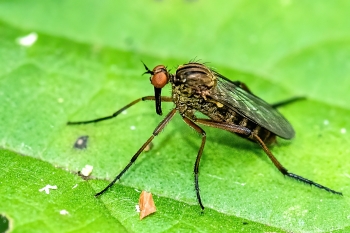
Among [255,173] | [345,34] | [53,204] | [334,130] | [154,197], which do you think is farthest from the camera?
[345,34]

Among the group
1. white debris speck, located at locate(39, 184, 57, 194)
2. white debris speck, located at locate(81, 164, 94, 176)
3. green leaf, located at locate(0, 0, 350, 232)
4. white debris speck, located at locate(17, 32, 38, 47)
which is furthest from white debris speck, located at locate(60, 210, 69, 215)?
white debris speck, located at locate(17, 32, 38, 47)

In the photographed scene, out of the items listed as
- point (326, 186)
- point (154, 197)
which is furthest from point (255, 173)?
point (154, 197)

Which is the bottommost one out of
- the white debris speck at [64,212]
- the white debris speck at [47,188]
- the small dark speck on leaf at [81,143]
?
the white debris speck at [47,188]

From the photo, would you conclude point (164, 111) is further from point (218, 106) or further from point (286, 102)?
point (286, 102)

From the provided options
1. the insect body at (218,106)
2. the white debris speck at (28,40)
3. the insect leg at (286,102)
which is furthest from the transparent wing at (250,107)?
the white debris speck at (28,40)

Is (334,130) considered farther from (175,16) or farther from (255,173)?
(175,16)

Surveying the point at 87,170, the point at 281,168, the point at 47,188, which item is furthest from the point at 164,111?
the point at 47,188

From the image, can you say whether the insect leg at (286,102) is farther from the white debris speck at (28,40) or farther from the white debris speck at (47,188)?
the white debris speck at (28,40)
